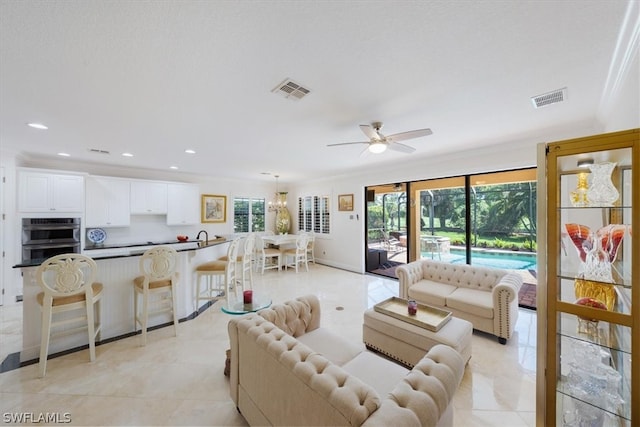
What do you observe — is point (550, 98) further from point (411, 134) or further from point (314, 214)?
point (314, 214)

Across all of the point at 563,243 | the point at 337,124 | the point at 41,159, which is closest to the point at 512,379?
the point at 563,243

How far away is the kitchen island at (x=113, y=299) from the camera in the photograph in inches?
97.3

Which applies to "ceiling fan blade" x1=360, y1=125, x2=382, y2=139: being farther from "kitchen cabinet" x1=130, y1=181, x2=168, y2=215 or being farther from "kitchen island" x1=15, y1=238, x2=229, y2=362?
"kitchen cabinet" x1=130, y1=181, x2=168, y2=215

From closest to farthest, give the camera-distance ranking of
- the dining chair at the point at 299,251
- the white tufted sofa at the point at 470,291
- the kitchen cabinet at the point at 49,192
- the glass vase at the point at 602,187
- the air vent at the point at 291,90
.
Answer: the glass vase at the point at 602,187
the air vent at the point at 291,90
the white tufted sofa at the point at 470,291
the kitchen cabinet at the point at 49,192
the dining chair at the point at 299,251

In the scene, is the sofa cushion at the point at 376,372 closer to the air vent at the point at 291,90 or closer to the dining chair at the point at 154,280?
the air vent at the point at 291,90

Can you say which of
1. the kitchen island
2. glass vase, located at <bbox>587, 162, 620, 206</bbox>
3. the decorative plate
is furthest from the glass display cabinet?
the decorative plate

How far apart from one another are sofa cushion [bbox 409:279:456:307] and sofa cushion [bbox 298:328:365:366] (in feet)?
6.08

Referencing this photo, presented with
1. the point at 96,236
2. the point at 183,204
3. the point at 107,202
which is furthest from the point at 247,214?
the point at 96,236

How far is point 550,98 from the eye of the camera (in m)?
2.24

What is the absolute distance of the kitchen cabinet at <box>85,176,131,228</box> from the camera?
477 centimetres

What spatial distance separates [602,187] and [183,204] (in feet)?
22.6

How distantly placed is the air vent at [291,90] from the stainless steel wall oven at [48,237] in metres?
4.97

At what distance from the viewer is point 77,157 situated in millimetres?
4469

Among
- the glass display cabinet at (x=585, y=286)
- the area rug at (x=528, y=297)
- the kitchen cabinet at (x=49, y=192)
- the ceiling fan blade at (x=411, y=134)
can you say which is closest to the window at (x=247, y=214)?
the kitchen cabinet at (x=49, y=192)
